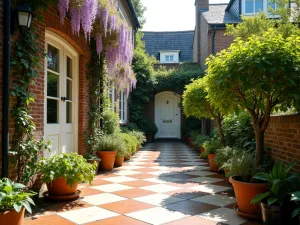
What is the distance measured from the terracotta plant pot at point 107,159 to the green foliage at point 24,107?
254 centimetres

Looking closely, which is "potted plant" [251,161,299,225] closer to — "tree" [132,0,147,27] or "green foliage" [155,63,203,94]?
"green foliage" [155,63,203,94]

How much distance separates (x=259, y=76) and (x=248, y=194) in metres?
1.29

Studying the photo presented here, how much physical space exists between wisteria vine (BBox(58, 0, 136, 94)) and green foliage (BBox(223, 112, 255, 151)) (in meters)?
2.77

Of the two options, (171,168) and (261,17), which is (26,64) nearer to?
(171,168)

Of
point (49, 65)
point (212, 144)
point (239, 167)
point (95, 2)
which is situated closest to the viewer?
point (239, 167)

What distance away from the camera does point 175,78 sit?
12.9m

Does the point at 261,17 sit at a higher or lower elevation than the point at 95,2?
higher

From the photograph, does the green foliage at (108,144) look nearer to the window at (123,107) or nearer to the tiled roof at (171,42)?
the window at (123,107)

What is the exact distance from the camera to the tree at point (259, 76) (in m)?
2.85

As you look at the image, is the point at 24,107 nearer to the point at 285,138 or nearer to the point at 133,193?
the point at 133,193

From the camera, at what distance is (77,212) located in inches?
126

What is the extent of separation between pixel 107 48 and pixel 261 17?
483 centimetres

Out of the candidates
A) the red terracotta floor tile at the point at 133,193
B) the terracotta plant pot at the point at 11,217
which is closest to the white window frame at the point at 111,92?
the red terracotta floor tile at the point at 133,193

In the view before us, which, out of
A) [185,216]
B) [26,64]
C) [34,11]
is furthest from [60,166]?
[34,11]
